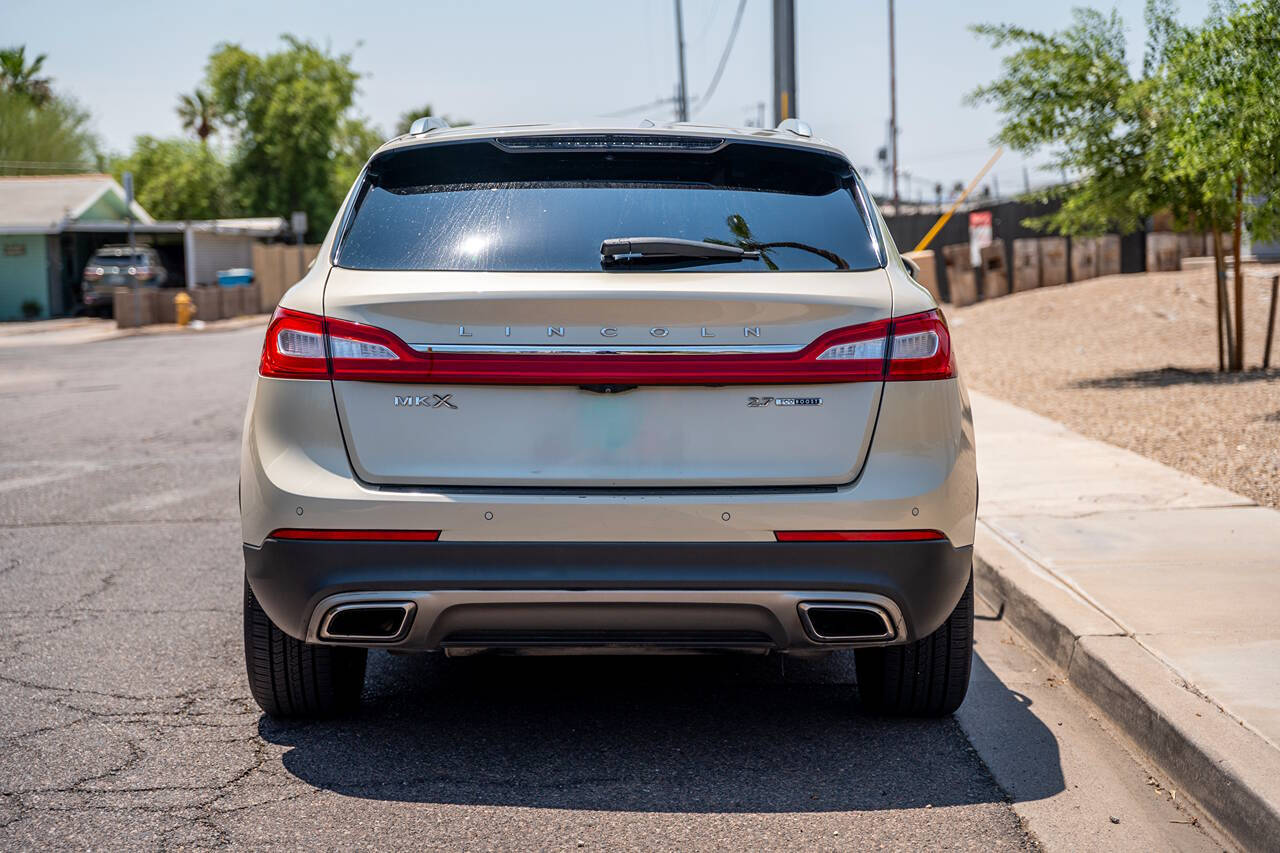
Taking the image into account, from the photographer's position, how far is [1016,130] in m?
14.2

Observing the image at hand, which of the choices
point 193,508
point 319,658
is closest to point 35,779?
point 319,658

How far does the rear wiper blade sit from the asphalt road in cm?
149

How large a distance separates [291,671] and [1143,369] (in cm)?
1251

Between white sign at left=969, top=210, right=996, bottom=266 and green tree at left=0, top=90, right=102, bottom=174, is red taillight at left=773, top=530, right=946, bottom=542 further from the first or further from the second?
green tree at left=0, top=90, right=102, bottom=174

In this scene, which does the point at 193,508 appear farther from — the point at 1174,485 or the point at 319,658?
→ the point at 1174,485

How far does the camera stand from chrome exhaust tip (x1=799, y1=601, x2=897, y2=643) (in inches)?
147

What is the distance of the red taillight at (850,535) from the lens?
3.70m

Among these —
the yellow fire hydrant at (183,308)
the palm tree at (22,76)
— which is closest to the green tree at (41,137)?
the palm tree at (22,76)

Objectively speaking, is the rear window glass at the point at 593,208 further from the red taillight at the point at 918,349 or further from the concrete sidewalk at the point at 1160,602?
the concrete sidewalk at the point at 1160,602

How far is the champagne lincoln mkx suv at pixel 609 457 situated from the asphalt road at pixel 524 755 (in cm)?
43

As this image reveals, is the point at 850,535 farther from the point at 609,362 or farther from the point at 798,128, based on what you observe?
the point at 798,128

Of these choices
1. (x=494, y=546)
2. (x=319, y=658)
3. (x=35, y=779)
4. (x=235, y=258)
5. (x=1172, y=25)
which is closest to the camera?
(x=494, y=546)

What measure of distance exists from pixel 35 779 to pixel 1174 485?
6.30m

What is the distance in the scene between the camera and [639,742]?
14.2 ft
